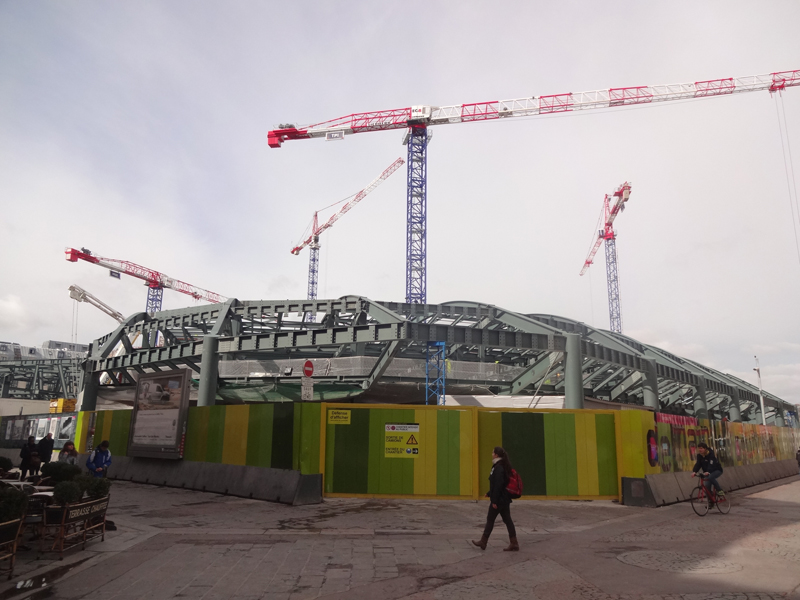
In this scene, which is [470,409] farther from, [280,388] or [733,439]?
[280,388]

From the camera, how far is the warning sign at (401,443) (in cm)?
1441

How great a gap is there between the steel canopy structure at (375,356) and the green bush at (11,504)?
22.7 metres

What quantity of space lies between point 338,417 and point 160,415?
7.82 meters

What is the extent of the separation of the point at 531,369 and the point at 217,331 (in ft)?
67.9

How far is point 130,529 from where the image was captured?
34.4ft

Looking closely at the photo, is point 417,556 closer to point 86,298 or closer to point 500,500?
point 500,500

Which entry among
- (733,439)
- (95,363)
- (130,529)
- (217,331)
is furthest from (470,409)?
(95,363)

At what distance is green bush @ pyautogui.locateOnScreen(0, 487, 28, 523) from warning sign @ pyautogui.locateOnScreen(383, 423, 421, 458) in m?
8.69

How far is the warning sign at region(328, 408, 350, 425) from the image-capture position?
14.5m

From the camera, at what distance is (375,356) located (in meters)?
43.0

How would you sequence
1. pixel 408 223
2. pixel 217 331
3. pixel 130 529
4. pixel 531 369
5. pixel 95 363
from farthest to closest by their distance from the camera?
1. pixel 408 223
2. pixel 95 363
3. pixel 531 369
4. pixel 217 331
5. pixel 130 529

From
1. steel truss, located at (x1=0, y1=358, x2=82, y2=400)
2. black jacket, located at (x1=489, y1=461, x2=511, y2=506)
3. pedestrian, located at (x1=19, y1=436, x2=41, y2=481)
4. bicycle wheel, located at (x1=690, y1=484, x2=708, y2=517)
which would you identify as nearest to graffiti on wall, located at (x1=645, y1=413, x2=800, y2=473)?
bicycle wheel, located at (x1=690, y1=484, x2=708, y2=517)

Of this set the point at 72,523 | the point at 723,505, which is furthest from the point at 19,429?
the point at 723,505

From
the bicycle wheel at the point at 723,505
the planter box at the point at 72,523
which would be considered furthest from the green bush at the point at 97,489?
the bicycle wheel at the point at 723,505
